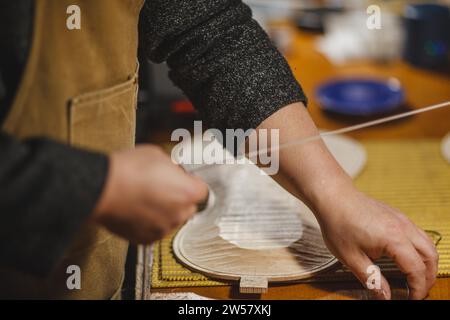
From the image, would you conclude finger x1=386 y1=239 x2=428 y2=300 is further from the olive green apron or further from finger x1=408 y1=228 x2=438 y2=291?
the olive green apron

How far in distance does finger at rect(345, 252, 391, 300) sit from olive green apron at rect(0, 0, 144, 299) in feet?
1.21

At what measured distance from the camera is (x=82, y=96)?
701 mm

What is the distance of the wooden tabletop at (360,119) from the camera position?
879 mm

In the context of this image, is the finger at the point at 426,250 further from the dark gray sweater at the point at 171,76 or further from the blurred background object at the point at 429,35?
the blurred background object at the point at 429,35

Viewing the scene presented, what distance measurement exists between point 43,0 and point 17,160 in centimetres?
21

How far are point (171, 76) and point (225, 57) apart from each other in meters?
0.12

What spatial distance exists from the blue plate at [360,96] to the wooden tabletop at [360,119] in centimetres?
3

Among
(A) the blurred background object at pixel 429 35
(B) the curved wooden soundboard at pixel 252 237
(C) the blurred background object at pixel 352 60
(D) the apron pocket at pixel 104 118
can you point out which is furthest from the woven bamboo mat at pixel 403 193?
(A) the blurred background object at pixel 429 35

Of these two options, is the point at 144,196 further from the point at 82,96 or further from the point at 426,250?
the point at 426,250

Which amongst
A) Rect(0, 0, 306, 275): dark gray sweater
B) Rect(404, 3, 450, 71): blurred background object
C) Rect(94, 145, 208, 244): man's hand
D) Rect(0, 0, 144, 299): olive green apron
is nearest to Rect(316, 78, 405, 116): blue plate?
Rect(404, 3, 450, 71): blurred background object

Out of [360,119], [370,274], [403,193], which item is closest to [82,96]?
[370,274]

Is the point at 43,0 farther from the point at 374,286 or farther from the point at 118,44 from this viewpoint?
the point at 374,286

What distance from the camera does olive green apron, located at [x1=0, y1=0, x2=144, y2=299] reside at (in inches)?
25.6
